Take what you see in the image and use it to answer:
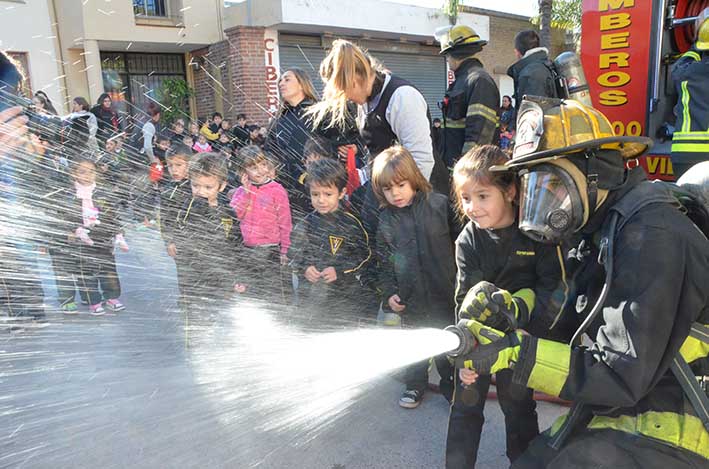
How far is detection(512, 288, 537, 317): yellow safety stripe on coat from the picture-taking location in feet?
7.74

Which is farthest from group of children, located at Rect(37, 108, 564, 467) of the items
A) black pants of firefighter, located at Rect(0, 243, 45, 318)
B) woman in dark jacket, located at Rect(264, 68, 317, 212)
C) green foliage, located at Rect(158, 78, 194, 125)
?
green foliage, located at Rect(158, 78, 194, 125)

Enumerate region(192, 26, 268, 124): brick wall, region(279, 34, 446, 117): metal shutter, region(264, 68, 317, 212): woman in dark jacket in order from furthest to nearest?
region(279, 34, 446, 117): metal shutter
region(192, 26, 268, 124): brick wall
region(264, 68, 317, 212): woman in dark jacket

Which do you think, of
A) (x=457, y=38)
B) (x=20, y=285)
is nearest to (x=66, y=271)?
(x=20, y=285)

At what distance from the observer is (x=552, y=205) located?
1.68m

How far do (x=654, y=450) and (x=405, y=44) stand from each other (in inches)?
701

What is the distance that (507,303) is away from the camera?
73.7 inches

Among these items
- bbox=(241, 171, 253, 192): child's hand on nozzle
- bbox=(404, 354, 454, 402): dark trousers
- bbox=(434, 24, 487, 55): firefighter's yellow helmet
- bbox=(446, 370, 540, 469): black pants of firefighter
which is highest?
bbox=(434, 24, 487, 55): firefighter's yellow helmet

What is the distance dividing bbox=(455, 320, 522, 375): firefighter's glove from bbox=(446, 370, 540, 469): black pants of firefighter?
2.85 ft

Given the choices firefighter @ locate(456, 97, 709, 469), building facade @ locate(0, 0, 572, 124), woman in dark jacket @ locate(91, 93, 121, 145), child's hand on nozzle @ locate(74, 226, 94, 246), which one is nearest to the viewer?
firefighter @ locate(456, 97, 709, 469)

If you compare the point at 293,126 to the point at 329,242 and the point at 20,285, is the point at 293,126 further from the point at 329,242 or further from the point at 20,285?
the point at 20,285

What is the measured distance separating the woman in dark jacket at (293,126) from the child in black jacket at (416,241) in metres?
1.31

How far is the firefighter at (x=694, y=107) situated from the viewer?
363cm

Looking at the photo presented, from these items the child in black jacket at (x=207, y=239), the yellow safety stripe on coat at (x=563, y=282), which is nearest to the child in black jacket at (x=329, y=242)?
the child in black jacket at (x=207, y=239)

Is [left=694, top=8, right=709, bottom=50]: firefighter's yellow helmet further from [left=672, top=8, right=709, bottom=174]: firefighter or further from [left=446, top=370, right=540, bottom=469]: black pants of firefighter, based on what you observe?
[left=446, top=370, right=540, bottom=469]: black pants of firefighter
